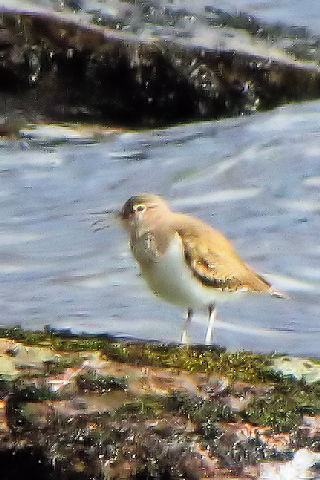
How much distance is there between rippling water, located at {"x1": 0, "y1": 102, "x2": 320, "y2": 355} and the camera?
358 inches

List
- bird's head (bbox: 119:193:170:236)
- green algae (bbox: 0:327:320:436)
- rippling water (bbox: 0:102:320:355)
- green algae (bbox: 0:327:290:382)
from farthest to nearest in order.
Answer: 1. rippling water (bbox: 0:102:320:355)
2. bird's head (bbox: 119:193:170:236)
3. green algae (bbox: 0:327:290:382)
4. green algae (bbox: 0:327:320:436)

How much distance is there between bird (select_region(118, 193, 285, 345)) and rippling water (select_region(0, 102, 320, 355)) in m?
1.84

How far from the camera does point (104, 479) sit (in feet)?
16.4

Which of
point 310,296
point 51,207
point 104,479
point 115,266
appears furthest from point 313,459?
point 51,207

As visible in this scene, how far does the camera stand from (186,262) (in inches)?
253

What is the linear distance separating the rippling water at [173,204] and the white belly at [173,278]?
2032 mm

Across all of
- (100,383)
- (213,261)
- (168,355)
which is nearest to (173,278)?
(213,261)

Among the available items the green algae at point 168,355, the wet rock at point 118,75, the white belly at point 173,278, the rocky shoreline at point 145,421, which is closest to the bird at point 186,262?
the white belly at point 173,278

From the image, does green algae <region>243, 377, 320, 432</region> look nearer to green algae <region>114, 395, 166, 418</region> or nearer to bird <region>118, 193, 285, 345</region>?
green algae <region>114, 395, 166, 418</region>

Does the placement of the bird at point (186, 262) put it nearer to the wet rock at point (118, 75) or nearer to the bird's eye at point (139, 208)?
the bird's eye at point (139, 208)

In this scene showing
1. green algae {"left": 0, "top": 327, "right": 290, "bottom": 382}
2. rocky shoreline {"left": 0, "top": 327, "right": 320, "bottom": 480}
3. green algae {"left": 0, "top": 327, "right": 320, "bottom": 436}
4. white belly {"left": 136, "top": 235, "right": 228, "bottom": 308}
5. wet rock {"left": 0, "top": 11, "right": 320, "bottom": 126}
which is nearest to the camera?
rocky shoreline {"left": 0, "top": 327, "right": 320, "bottom": 480}

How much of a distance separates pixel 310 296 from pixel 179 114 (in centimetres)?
323

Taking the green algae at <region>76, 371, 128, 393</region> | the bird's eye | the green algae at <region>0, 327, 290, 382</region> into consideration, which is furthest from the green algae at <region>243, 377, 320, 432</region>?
the bird's eye

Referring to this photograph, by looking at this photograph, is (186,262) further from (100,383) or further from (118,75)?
(118,75)
